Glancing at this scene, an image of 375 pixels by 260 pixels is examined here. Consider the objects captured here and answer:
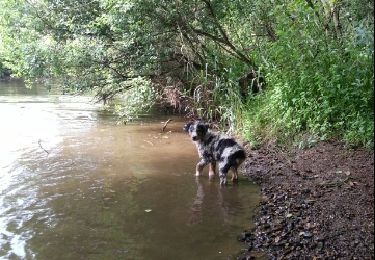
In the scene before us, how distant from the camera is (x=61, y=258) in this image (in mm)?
4766

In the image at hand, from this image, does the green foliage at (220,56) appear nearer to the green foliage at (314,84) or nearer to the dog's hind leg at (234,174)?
the green foliage at (314,84)

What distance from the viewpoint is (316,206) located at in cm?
559

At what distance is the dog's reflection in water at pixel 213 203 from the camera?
19.7ft

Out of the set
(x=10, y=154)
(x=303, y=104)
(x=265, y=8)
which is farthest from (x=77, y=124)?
(x=303, y=104)

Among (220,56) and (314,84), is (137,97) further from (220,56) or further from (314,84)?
(314,84)

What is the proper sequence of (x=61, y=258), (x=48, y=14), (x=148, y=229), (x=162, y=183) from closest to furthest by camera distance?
(x=61, y=258) → (x=148, y=229) → (x=162, y=183) → (x=48, y=14)

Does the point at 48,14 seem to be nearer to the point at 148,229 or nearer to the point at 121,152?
the point at 121,152

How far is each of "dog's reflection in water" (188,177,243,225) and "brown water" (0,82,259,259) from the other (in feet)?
0.05

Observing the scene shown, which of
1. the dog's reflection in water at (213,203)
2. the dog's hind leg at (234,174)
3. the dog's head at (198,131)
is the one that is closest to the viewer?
the dog's reflection in water at (213,203)

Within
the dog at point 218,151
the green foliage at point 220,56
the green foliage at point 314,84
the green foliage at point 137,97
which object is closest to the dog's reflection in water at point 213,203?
the dog at point 218,151

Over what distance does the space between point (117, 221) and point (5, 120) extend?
11494 mm

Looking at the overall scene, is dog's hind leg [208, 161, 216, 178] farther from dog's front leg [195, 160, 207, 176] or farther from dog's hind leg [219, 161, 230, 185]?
dog's hind leg [219, 161, 230, 185]

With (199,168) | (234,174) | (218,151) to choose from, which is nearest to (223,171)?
(234,174)

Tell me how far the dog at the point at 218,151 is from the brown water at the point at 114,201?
0.25 m
